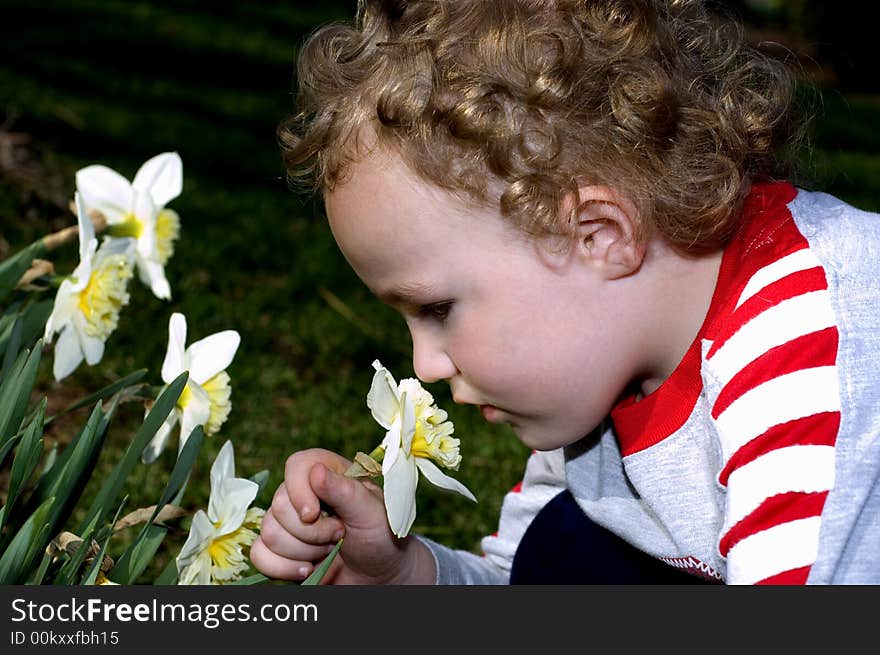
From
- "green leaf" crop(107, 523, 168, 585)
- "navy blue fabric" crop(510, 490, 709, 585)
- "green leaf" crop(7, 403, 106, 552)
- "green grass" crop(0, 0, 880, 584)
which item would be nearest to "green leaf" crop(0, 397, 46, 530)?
"green leaf" crop(7, 403, 106, 552)

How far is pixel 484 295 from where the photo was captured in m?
1.45

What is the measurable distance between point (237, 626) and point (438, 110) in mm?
689

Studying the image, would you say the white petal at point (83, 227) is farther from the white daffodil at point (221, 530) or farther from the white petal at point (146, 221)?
the white daffodil at point (221, 530)

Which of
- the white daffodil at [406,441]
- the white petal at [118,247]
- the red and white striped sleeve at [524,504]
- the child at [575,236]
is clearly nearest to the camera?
the white daffodil at [406,441]

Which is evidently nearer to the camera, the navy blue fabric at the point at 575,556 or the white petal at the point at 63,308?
the white petal at the point at 63,308

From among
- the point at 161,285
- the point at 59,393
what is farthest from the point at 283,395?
the point at 161,285

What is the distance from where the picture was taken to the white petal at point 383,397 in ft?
4.32

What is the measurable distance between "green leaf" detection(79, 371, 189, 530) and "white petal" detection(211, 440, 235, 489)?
8 centimetres

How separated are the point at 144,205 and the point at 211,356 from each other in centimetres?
34

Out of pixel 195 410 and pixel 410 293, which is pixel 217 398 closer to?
pixel 195 410

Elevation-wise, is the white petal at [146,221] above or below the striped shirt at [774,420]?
below

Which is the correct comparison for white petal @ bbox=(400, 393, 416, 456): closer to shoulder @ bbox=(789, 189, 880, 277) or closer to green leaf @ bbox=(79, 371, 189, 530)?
green leaf @ bbox=(79, 371, 189, 530)

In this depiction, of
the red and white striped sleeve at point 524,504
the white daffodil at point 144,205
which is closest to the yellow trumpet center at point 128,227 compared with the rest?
the white daffodil at point 144,205

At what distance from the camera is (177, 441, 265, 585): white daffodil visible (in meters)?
1.36
